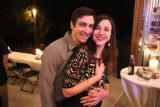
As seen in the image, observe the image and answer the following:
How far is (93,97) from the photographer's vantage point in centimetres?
165

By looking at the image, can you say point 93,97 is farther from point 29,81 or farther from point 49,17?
point 49,17

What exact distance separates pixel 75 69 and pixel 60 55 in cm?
17

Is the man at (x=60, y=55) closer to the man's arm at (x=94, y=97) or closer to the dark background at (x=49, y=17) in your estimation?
the man's arm at (x=94, y=97)

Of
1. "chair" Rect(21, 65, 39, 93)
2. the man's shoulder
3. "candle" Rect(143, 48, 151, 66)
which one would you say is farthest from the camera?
"candle" Rect(143, 48, 151, 66)

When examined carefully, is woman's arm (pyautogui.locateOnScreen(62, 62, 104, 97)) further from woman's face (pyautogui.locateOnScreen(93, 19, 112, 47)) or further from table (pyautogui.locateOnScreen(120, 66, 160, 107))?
table (pyautogui.locateOnScreen(120, 66, 160, 107))

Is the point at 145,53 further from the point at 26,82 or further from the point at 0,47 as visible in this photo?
the point at 0,47

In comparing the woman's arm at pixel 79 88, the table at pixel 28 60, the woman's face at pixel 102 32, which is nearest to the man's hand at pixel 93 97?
the woman's arm at pixel 79 88

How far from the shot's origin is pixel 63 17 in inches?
305

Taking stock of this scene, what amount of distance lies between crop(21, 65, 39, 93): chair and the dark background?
2500mm

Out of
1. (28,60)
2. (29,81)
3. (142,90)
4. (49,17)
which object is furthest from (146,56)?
(49,17)

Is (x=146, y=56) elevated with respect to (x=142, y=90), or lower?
elevated

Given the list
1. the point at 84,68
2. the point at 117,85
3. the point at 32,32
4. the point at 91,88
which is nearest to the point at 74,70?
the point at 84,68

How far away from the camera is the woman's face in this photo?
5.26ft

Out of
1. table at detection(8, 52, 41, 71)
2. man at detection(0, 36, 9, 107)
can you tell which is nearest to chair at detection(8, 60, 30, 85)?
table at detection(8, 52, 41, 71)
